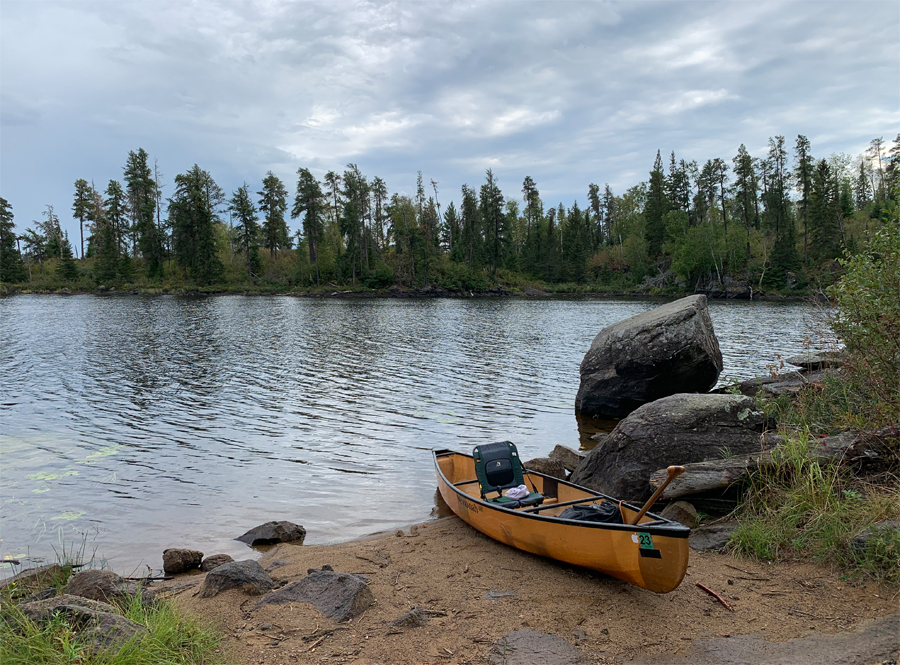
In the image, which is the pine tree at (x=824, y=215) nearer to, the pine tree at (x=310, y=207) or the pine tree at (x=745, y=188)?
the pine tree at (x=745, y=188)

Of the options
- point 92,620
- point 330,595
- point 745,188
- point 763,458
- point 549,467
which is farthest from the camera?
point 745,188

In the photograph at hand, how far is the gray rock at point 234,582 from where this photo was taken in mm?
5814

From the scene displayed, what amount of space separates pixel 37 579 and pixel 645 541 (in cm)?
657

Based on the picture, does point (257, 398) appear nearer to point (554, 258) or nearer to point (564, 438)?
point (564, 438)

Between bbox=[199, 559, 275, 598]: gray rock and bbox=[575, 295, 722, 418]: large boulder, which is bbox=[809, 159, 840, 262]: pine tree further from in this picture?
bbox=[199, 559, 275, 598]: gray rock

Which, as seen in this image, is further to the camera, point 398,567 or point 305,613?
point 398,567

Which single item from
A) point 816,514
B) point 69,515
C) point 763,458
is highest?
point 763,458

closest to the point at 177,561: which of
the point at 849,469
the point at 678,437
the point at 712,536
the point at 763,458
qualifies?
the point at 712,536

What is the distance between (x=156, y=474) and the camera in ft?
35.4

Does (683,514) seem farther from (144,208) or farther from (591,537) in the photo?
(144,208)

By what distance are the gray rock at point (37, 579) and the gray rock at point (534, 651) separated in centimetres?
496

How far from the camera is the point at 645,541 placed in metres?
5.28

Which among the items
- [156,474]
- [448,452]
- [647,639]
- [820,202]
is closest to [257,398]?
[156,474]

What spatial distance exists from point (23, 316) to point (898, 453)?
175 feet
